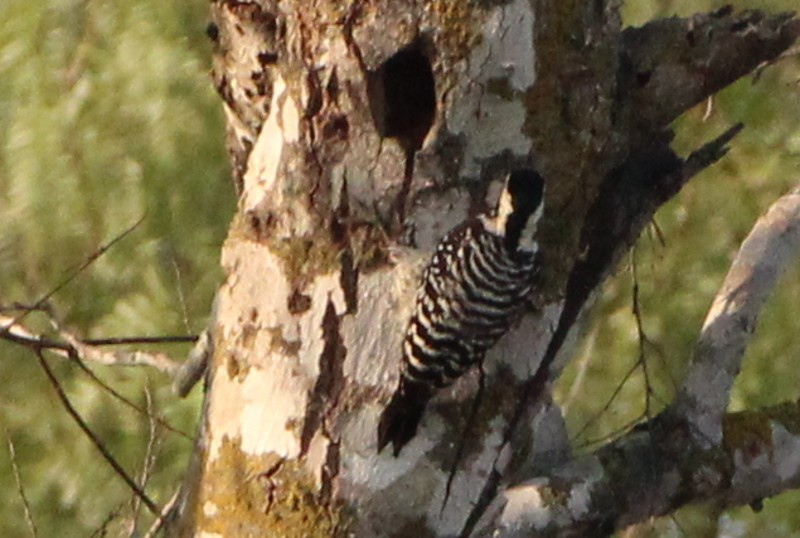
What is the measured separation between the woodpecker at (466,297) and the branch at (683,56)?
0.35m

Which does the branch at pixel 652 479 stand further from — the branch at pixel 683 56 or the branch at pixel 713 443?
the branch at pixel 683 56

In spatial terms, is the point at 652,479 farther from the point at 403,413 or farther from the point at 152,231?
the point at 152,231

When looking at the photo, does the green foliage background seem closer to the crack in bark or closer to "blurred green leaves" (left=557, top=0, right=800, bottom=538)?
"blurred green leaves" (left=557, top=0, right=800, bottom=538)

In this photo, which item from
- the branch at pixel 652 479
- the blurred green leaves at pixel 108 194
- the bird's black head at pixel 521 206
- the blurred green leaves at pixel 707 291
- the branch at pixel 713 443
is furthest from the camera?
the blurred green leaves at pixel 707 291

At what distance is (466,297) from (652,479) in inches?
21.7

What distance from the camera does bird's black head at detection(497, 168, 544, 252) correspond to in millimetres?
2699

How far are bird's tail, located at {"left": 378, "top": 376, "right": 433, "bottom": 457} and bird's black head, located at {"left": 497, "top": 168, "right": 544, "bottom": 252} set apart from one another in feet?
1.07

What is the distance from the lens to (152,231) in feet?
14.1

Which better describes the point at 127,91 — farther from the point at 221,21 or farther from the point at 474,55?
the point at 474,55

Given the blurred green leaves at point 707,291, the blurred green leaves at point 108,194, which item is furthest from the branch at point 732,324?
the blurred green leaves at point 108,194

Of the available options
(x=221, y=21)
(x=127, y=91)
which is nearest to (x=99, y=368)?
(x=127, y=91)

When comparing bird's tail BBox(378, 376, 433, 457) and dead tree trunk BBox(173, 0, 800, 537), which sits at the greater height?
dead tree trunk BBox(173, 0, 800, 537)

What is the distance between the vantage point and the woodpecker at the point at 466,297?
2.73 m

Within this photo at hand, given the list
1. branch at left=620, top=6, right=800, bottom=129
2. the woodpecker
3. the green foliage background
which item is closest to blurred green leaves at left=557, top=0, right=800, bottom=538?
the green foliage background
